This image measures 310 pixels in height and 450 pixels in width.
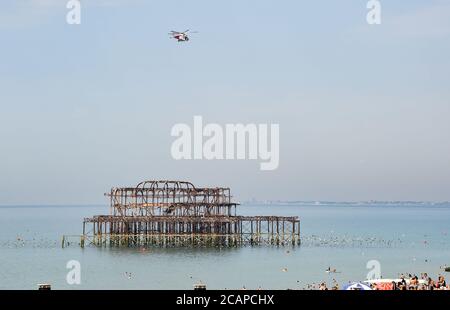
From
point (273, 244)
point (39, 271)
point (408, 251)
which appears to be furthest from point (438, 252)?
point (39, 271)

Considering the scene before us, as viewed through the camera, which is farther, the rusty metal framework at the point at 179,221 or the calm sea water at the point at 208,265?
the rusty metal framework at the point at 179,221

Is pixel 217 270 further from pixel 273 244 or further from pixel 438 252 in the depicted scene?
pixel 438 252

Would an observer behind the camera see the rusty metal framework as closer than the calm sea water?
No
